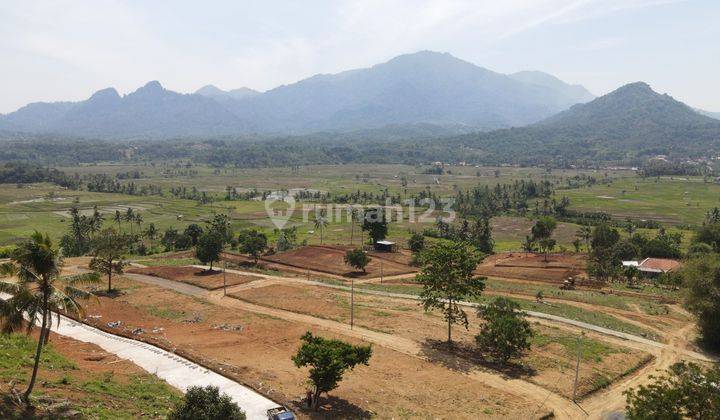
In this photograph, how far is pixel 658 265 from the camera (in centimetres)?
7712

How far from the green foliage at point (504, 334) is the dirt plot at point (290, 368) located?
4.24 metres

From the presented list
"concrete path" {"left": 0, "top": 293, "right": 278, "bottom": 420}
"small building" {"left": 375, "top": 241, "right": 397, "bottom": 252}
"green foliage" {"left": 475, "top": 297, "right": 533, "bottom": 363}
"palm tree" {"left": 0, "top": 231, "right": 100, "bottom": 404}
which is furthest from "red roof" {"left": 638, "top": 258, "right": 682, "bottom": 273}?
"palm tree" {"left": 0, "top": 231, "right": 100, "bottom": 404}

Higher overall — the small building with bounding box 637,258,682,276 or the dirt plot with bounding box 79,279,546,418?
the dirt plot with bounding box 79,279,546,418

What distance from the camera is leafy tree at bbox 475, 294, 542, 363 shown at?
3569 centimetres

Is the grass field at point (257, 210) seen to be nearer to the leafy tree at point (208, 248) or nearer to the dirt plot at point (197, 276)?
the leafy tree at point (208, 248)

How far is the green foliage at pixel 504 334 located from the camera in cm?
3569

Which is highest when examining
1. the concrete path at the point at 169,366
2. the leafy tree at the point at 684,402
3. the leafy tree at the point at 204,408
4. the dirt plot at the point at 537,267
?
the leafy tree at the point at 684,402

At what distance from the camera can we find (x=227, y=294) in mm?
56312

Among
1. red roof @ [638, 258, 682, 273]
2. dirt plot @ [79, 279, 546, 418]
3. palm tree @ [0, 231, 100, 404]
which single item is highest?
palm tree @ [0, 231, 100, 404]

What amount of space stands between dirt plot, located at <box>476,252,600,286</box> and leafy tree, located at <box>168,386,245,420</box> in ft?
191

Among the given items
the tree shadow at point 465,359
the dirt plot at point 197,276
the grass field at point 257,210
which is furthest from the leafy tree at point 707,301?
the grass field at point 257,210

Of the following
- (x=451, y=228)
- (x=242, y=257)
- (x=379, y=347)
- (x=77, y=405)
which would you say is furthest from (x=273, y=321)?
(x=451, y=228)

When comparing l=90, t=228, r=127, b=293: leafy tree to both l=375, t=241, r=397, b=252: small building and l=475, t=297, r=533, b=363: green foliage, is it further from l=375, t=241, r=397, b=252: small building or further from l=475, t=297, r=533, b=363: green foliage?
l=375, t=241, r=397, b=252: small building

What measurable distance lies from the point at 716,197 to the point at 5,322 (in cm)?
21029
